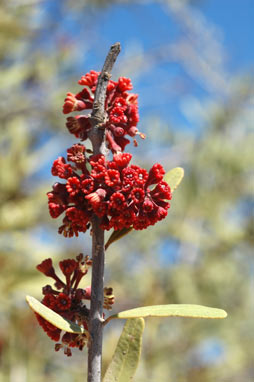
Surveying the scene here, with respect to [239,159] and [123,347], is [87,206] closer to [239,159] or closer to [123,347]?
[123,347]

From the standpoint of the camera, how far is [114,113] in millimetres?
930

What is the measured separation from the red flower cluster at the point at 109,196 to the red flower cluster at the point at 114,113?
0.07 m

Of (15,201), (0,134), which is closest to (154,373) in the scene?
(15,201)

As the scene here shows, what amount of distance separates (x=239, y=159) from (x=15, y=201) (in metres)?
2.33

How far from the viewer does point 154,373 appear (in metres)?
3.65

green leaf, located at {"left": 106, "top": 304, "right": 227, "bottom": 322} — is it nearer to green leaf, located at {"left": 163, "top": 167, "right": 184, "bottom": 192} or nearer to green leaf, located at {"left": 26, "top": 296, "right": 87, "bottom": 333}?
green leaf, located at {"left": 26, "top": 296, "right": 87, "bottom": 333}

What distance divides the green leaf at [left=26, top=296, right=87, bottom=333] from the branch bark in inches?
1.3

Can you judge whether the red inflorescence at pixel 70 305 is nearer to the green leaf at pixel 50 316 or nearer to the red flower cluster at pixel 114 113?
the green leaf at pixel 50 316

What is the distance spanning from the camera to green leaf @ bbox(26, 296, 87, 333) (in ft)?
2.48

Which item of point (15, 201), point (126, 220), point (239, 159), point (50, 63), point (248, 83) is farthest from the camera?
point (248, 83)

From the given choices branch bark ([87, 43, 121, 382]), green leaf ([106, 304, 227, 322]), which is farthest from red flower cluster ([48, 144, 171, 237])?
green leaf ([106, 304, 227, 322])

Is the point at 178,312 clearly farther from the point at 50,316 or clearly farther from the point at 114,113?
the point at 114,113

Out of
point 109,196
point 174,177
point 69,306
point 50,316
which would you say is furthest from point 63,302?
point 174,177

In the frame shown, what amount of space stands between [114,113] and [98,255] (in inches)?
11.1
